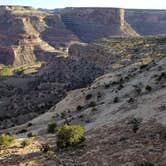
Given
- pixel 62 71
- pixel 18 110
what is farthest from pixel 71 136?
pixel 62 71

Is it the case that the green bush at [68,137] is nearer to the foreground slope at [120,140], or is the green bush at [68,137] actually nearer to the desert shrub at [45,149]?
the foreground slope at [120,140]

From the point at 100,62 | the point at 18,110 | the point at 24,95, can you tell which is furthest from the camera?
the point at 100,62

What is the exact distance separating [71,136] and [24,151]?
2830mm

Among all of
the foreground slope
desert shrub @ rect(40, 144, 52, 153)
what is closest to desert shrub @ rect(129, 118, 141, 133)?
the foreground slope

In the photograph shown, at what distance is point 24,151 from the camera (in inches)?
1068

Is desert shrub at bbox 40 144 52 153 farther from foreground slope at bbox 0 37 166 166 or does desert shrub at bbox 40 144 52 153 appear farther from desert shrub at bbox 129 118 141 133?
desert shrub at bbox 129 118 141 133

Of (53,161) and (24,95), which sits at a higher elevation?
(53,161)

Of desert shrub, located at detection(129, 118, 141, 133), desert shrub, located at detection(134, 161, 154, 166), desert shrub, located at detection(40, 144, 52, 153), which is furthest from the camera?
desert shrub, located at detection(129, 118, 141, 133)

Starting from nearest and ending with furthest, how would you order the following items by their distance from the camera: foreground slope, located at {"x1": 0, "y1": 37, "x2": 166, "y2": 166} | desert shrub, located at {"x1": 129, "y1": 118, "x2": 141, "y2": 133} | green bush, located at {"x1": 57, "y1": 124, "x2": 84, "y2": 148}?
foreground slope, located at {"x1": 0, "y1": 37, "x2": 166, "y2": 166} < green bush, located at {"x1": 57, "y1": 124, "x2": 84, "y2": 148} < desert shrub, located at {"x1": 129, "y1": 118, "x2": 141, "y2": 133}

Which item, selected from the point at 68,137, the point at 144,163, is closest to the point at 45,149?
the point at 68,137

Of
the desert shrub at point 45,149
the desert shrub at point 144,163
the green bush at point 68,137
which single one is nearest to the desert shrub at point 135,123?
the green bush at point 68,137

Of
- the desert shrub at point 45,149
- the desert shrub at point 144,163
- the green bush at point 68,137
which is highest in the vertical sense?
the desert shrub at point 144,163

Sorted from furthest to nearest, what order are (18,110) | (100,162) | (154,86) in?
1. (18,110)
2. (154,86)
3. (100,162)

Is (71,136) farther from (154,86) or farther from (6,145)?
(154,86)
